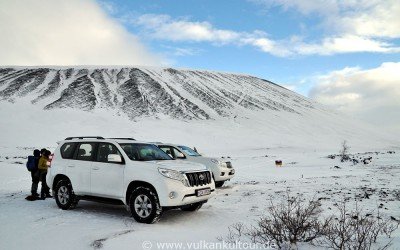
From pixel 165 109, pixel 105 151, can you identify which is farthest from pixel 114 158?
pixel 165 109

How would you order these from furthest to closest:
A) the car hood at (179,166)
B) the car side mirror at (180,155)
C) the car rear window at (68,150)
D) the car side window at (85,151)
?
the car side mirror at (180,155) < the car rear window at (68,150) < the car side window at (85,151) < the car hood at (179,166)

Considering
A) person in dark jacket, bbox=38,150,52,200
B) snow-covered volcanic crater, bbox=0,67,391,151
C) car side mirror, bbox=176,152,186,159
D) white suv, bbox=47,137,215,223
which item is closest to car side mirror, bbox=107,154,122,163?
white suv, bbox=47,137,215,223

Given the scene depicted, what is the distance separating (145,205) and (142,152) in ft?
5.51

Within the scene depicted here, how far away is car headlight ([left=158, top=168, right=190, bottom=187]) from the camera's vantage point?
29.2 feet

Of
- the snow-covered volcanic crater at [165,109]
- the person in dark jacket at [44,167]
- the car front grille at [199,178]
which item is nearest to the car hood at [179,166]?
the car front grille at [199,178]

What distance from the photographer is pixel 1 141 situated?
185 feet

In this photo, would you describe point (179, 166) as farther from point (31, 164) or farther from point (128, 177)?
point (31, 164)

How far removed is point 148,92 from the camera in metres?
96.8

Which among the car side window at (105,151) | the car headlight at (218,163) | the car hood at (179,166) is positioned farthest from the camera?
the car headlight at (218,163)

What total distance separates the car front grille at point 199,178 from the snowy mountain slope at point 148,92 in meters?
72.6

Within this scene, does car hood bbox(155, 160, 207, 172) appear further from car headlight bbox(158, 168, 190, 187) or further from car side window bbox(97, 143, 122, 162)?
car side window bbox(97, 143, 122, 162)

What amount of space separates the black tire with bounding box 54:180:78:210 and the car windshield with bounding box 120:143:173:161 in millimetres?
2093

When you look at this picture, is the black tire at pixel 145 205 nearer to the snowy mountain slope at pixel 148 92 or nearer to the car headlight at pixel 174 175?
the car headlight at pixel 174 175

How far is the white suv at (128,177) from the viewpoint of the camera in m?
8.87
